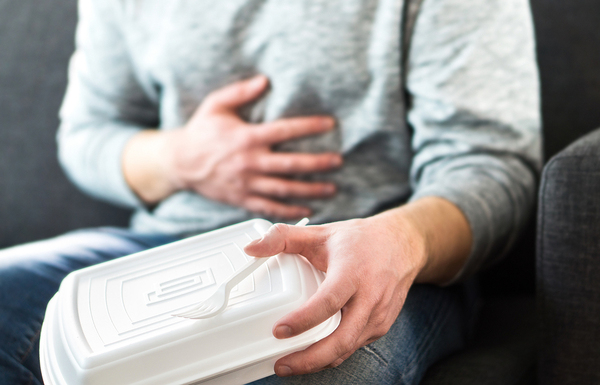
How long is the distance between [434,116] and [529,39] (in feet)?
0.53

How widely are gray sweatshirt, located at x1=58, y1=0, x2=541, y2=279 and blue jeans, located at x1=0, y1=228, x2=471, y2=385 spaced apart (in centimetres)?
8

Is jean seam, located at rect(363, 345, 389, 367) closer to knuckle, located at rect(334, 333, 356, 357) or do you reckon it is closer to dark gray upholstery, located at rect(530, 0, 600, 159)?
knuckle, located at rect(334, 333, 356, 357)

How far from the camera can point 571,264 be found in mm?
466

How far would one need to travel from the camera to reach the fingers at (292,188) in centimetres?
70

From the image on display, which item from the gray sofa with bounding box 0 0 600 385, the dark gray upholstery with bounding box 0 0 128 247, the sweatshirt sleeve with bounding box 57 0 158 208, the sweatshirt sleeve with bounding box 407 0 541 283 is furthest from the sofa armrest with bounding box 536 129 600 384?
the dark gray upholstery with bounding box 0 0 128 247

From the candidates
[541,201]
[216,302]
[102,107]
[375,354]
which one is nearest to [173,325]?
[216,302]

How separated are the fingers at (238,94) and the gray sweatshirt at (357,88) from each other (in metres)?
0.02

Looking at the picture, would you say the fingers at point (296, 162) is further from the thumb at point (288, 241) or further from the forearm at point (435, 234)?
the thumb at point (288, 241)

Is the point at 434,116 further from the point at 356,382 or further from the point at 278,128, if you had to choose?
the point at 356,382

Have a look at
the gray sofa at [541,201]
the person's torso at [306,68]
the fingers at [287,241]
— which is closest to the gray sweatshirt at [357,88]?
the person's torso at [306,68]

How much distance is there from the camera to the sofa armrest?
0.45 metres

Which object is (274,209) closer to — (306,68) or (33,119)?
(306,68)

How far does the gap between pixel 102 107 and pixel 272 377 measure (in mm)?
657

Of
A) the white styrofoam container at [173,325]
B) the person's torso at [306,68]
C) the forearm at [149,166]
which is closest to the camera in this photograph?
the white styrofoam container at [173,325]
